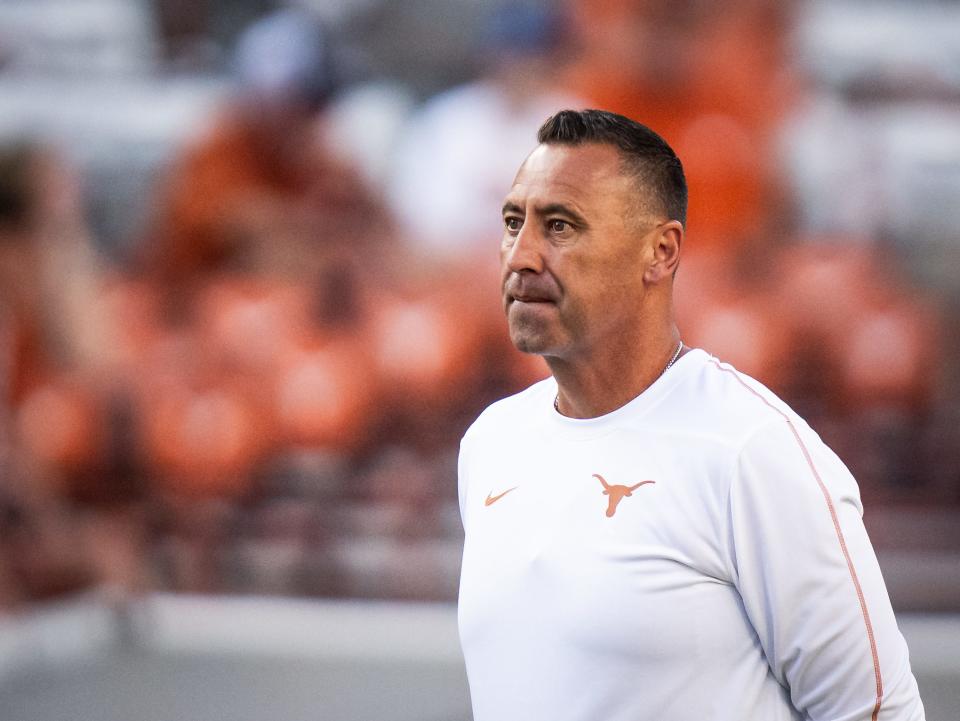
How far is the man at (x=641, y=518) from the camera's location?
1320 millimetres

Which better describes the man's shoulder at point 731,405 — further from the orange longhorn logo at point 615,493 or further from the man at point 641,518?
the orange longhorn logo at point 615,493

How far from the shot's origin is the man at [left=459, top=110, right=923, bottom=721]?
52.0 inches

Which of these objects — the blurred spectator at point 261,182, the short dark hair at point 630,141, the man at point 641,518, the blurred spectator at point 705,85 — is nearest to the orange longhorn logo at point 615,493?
the man at point 641,518

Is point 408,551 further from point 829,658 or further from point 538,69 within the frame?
point 829,658

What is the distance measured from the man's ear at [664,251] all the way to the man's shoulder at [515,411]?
0.25m

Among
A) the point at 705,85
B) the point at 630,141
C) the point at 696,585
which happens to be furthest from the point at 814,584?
the point at 705,85

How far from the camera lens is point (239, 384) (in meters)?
4.56

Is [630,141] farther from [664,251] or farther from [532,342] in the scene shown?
[532,342]

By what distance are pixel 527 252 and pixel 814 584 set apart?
536 mm

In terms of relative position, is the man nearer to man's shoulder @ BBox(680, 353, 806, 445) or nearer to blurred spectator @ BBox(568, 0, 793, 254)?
man's shoulder @ BBox(680, 353, 806, 445)

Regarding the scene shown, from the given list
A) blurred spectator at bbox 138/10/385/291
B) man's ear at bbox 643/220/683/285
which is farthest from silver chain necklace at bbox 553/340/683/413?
blurred spectator at bbox 138/10/385/291

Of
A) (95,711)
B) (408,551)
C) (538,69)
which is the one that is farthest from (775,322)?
(95,711)

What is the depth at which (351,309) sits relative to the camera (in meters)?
4.52

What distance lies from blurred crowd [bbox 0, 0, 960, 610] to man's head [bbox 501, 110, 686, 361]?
270 cm
